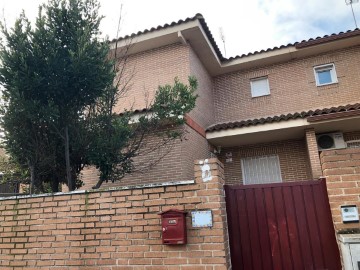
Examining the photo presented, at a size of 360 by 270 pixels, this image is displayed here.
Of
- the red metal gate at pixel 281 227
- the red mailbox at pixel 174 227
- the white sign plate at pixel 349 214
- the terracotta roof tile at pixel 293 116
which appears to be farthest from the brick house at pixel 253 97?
the white sign plate at pixel 349 214

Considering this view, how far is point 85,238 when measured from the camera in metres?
3.46

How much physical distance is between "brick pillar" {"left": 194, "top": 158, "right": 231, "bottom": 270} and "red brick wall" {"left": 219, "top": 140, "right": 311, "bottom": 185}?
252 inches

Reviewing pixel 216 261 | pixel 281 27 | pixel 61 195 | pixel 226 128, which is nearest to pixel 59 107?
pixel 61 195

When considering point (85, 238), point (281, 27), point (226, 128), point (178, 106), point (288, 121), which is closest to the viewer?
point (85, 238)

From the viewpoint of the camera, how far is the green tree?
425cm

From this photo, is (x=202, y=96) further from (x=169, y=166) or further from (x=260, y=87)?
(x=169, y=166)

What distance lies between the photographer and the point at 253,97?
33.7ft

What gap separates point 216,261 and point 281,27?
11047mm

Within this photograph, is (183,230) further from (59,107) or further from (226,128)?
(226,128)

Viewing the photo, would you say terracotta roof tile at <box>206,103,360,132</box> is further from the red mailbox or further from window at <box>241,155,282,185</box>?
the red mailbox

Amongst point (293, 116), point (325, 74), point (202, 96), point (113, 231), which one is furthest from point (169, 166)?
point (325, 74)

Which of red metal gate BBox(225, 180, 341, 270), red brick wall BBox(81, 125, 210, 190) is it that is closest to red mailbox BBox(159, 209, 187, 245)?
red metal gate BBox(225, 180, 341, 270)

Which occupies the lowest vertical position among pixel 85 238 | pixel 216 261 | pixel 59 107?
pixel 216 261

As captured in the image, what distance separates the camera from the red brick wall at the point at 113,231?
3133 mm
